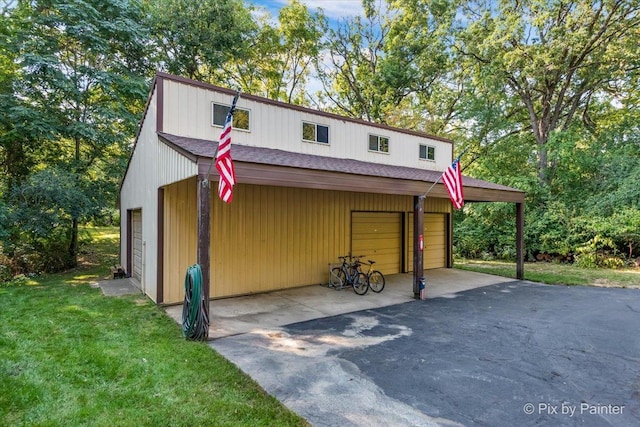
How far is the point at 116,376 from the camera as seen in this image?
3.69 metres

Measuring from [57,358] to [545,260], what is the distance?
1570cm

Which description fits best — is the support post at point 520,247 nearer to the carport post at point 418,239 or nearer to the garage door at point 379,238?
the garage door at point 379,238

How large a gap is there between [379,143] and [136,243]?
296 inches

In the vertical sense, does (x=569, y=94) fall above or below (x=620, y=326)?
above

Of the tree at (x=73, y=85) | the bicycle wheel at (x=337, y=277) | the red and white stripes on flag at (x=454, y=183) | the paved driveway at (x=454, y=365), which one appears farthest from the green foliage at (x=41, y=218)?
the red and white stripes on flag at (x=454, y=183)

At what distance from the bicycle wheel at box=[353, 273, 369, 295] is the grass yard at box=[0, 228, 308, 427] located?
4.03 meters

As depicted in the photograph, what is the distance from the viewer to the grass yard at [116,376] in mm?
2953

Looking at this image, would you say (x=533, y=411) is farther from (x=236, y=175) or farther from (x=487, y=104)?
(x=487, y=104)

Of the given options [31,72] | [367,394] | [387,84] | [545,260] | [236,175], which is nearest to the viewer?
[367,394]

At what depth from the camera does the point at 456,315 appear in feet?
20.8

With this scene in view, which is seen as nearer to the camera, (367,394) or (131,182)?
(367,394)

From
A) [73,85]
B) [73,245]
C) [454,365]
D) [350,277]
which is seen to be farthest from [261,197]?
[73,85]

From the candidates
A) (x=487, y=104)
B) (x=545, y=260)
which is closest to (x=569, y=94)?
(x=487, y=104)

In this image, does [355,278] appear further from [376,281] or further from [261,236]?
[261,236]
